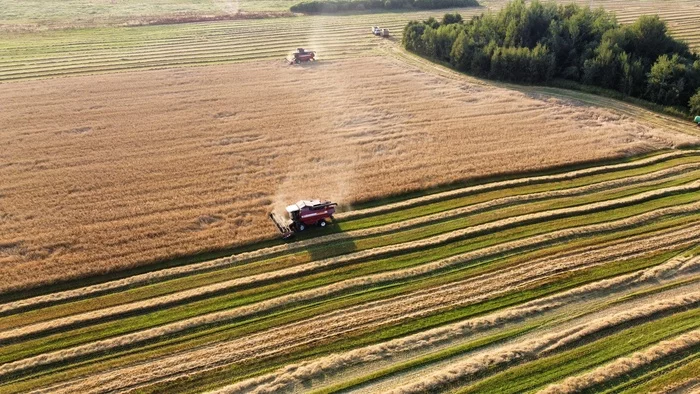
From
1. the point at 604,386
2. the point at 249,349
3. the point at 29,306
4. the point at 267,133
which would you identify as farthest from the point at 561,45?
the point at 29,306

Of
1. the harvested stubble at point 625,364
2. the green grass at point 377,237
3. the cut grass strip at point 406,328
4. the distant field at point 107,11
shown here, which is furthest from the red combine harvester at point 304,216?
the distant field at point 107,11

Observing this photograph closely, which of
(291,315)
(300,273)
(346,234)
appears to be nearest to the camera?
(291,315)

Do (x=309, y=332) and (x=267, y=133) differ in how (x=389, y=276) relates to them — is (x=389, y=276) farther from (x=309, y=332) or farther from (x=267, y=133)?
(x=267, y=133)

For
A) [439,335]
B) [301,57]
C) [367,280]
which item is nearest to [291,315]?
[367,280]

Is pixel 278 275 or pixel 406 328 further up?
pixel 278 275

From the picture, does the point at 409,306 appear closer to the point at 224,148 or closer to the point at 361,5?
the point at 224,148

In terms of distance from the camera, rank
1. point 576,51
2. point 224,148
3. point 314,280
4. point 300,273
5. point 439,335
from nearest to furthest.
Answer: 1. point 439,335
2. point 314,280
3. point 300,273
4. point 224,148
5. point 576,51
